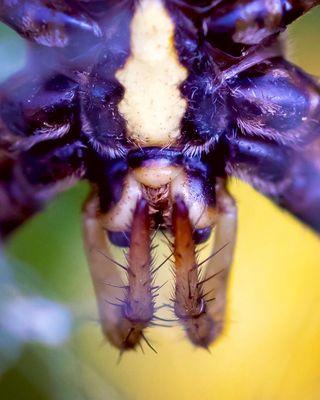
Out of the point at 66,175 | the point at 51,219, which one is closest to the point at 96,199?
the point at 66,175

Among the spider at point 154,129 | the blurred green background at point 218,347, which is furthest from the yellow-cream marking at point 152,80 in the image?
the blurred green background at point 218,347

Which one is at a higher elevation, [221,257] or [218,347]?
[221,257]

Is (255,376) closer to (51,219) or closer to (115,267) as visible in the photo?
(51,219)

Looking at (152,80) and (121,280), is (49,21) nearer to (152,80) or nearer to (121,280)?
(152,80)

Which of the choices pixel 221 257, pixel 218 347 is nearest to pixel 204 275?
pixel 221 257

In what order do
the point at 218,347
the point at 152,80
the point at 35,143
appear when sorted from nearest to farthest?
the point at 152,80 < the point at 35,143 < the point at 218,347
